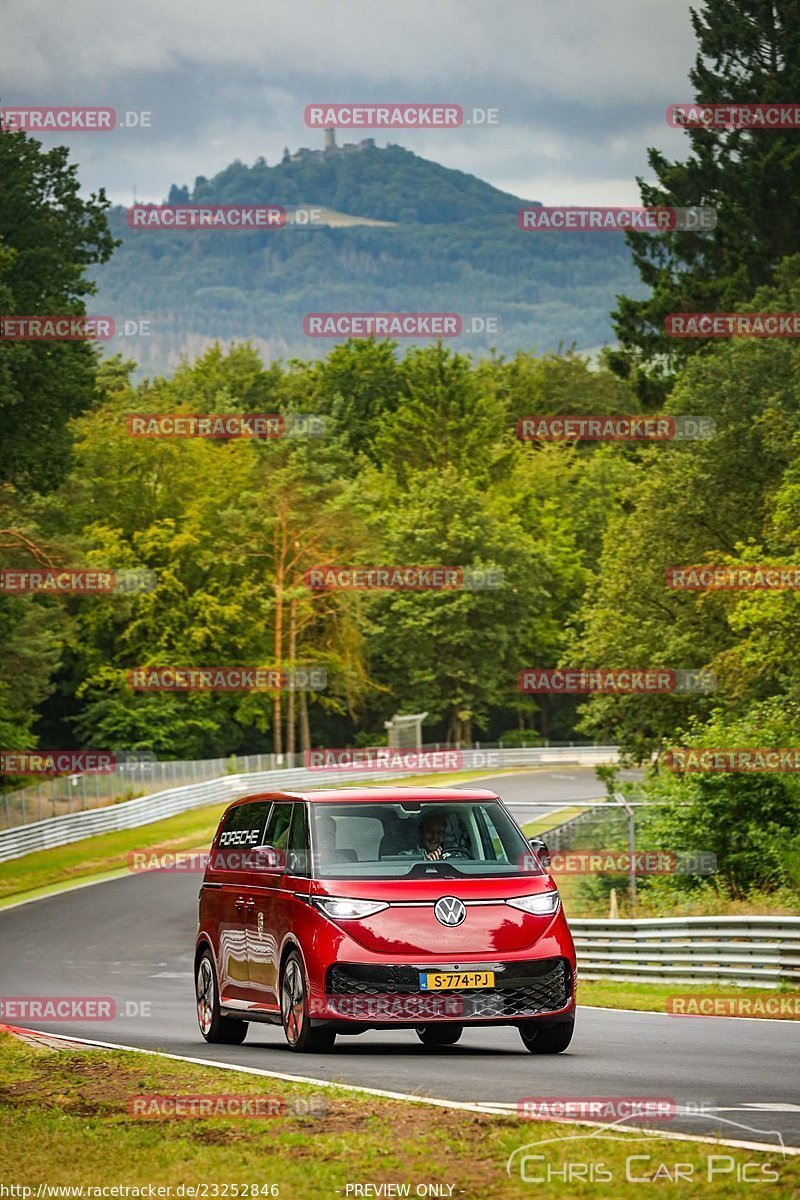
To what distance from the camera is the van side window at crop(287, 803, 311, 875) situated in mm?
12570

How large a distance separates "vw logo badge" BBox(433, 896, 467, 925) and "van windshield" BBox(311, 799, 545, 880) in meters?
0.34

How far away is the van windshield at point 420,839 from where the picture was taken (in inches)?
490

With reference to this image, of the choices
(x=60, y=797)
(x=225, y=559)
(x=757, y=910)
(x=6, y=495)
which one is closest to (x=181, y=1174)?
(x=757, y=910)

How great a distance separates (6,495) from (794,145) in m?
30.1

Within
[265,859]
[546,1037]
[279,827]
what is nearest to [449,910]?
[546,1037]

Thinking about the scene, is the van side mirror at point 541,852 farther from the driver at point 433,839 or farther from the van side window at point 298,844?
the van side window at point 298,844

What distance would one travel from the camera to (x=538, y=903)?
12.2 m

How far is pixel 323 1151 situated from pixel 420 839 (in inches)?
176

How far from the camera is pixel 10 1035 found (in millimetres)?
14609

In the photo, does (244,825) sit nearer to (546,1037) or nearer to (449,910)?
(449,910)

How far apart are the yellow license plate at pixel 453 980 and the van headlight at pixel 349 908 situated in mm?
527

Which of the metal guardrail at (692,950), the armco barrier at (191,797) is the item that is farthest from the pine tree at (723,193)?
the metal guardrail at (692,950)

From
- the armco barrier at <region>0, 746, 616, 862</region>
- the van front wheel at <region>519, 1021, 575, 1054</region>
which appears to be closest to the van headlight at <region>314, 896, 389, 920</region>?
the van front wheel at <region>519, 1021, 575, 1054</region>

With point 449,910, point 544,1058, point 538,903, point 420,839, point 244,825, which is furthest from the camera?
point 244,825
